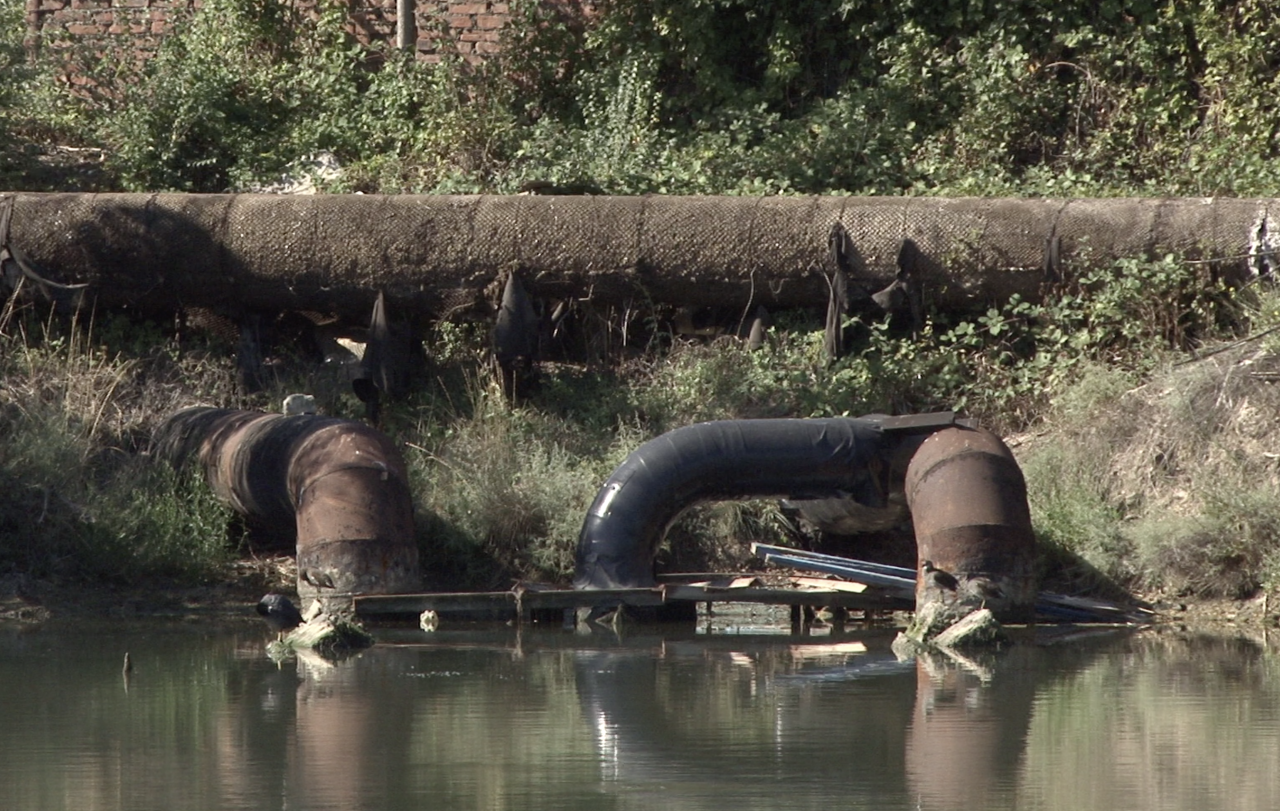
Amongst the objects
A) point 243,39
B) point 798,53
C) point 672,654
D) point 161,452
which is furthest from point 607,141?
point 672,654

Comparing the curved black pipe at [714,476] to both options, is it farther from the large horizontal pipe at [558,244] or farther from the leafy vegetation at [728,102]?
the leafy vegetation at [728,102]

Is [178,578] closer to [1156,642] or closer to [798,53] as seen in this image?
[1156,642]

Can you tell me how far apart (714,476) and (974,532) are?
4.83 feet

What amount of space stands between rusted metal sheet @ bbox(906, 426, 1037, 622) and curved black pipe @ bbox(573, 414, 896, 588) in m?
0.47

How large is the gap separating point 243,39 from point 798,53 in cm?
477

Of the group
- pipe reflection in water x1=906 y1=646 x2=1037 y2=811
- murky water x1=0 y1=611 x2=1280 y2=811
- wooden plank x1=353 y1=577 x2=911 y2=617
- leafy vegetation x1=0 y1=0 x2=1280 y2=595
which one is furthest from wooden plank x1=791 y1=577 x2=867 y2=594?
pipe reflection in water x1=906 y1=646 x2=1037 y2=811

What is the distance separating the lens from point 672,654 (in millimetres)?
9250

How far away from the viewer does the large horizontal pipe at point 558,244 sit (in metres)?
12.1

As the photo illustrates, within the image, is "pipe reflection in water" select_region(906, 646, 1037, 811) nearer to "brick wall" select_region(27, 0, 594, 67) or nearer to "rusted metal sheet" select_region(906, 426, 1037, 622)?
"rusted metal sheet" select_region(906, 426, 1037, 622)

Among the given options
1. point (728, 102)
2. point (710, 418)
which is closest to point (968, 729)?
point (710, 418)

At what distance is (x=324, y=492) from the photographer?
10117 mm

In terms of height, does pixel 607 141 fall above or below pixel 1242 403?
above

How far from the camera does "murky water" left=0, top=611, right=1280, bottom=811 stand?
6.32 meters

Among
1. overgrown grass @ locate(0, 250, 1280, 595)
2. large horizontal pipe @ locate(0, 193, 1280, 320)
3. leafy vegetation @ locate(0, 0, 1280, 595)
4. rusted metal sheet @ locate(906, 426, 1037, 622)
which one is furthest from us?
large horizontal pipe @ locate(0, 193, 1280, 320)
